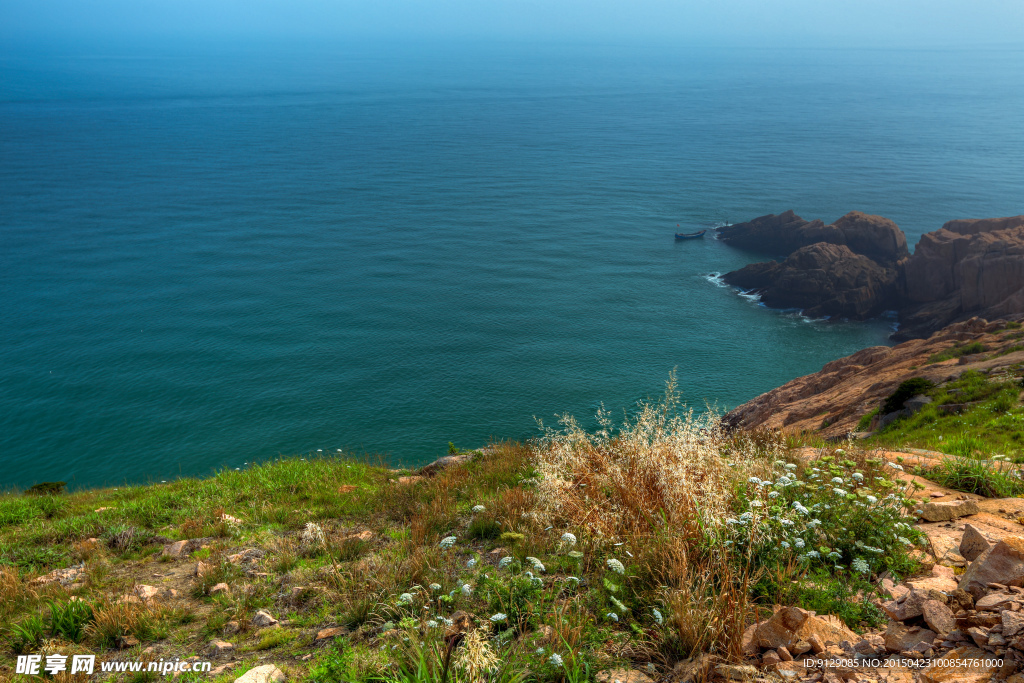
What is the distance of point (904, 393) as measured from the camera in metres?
22.0

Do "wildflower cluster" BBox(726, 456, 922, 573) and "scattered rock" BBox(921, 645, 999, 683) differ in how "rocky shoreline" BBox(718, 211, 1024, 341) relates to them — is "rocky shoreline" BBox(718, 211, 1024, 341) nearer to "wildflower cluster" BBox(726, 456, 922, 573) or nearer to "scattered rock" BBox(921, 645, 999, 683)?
"wildflower cluster" BBox(726, 456, 922, 573)

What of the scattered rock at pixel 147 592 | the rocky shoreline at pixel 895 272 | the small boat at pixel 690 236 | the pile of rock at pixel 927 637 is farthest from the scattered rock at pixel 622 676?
the small boat at pixel 690 236

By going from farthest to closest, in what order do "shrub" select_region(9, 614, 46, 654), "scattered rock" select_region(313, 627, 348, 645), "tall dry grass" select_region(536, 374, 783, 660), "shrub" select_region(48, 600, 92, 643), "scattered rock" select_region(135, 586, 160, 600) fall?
"scattered rock" select_region(135, 586, 160, 600) < "shrub" select_region(48, 600, 92, 643) < "shrub" select_region(9, 614, 46, 654) < "scattered rock" select_region(313, 627, 348, 645) < "tall dry grass" select_region(536, 374, 783, 660)

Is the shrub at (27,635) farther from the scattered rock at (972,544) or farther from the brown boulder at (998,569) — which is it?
the scattered rock at (972,544)

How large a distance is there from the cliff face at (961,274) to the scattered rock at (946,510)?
54746 mm

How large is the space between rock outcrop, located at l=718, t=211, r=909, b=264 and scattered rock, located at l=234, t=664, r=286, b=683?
85696 mm

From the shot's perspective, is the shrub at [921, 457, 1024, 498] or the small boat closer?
the shrub at [921, 457, 1024, 498]

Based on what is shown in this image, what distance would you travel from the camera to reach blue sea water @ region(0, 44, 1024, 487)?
4775cm

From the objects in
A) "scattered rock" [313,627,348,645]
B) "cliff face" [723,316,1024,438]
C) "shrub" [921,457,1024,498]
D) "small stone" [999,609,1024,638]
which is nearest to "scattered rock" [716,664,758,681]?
"small stone" [999,609,1024,638]

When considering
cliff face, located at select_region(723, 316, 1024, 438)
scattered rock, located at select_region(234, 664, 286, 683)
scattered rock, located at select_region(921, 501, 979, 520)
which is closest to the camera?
scattered rock, located at select_region(234, 664, 286, 683)

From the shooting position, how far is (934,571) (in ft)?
20.1

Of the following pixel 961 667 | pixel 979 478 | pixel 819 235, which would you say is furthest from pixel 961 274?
pixel 961 667

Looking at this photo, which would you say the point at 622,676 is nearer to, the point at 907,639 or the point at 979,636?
the point at 907,639
